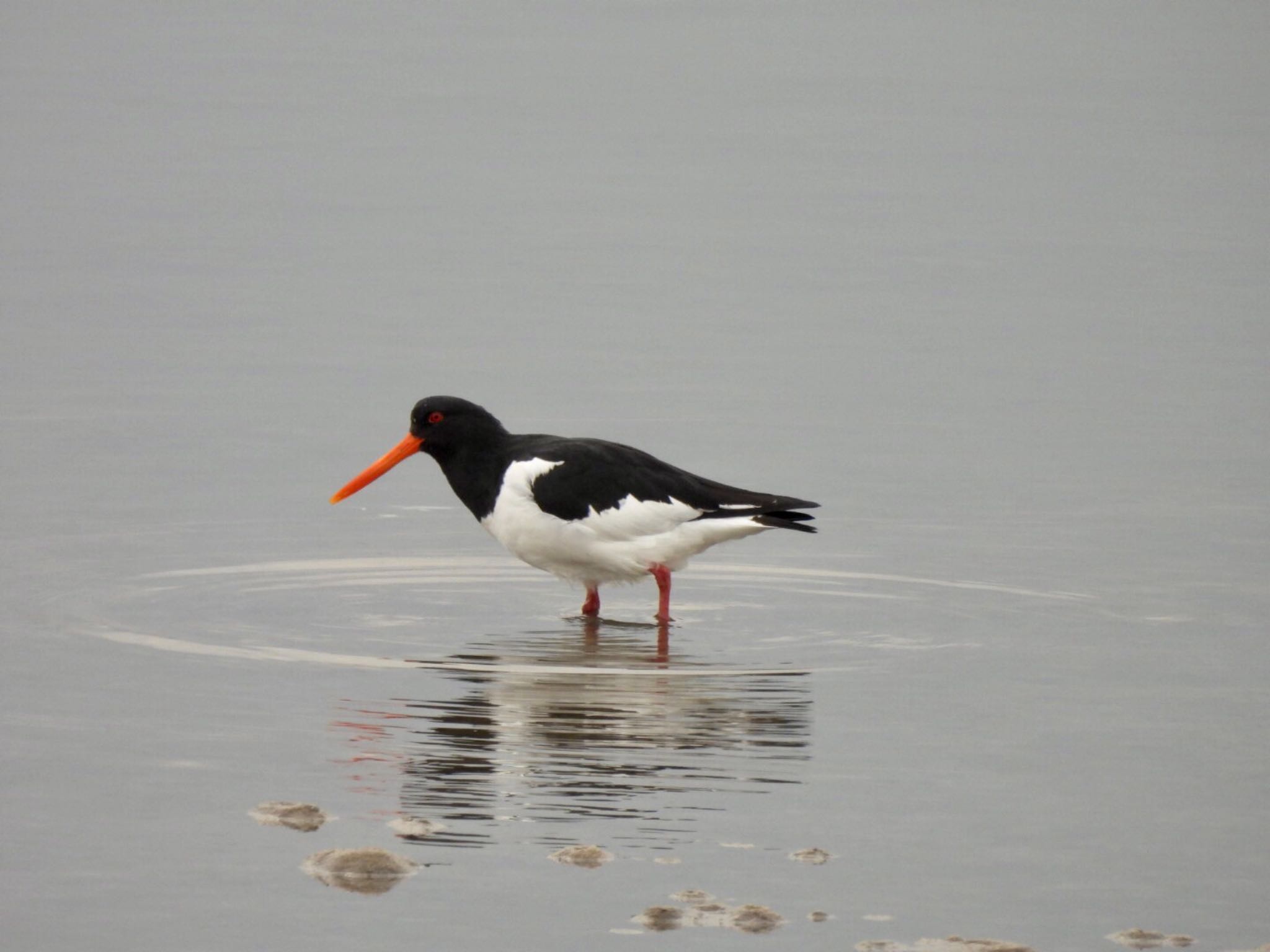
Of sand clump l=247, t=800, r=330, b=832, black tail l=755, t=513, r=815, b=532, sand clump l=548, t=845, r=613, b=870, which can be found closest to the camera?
sand clump l=548, t=845, r=613, b=870

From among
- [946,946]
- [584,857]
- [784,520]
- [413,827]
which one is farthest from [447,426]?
[946,946]

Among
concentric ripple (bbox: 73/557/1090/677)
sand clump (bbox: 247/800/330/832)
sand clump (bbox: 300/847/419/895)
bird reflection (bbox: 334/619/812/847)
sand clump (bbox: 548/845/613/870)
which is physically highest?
concentric ripple (bbox: 73/557/1090/677)

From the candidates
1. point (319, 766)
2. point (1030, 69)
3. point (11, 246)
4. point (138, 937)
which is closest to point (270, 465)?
point (319, 766)

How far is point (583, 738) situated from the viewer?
8.85 metres

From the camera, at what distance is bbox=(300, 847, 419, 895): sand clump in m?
7.13

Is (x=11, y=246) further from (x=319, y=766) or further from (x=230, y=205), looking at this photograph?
(x=319, y=766)

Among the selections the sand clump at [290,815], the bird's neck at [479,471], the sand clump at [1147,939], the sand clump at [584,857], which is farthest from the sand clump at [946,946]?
the bird's neck at [479,471]

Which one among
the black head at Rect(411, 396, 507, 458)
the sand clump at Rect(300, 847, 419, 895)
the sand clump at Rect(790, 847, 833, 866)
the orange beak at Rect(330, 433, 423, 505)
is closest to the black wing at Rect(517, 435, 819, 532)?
the black head at Rect(411, 396, 507, 458)

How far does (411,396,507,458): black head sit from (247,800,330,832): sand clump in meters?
4.04

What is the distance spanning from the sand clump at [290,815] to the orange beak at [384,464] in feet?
13.8

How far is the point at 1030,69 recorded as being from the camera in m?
45.9

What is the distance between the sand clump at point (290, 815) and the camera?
7.72 m

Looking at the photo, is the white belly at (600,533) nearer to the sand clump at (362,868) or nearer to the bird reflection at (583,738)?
the bird reflection at (583,738)

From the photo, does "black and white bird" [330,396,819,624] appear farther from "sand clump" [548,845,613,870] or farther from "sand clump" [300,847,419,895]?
"sand clump" [300,847,419,895]
